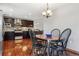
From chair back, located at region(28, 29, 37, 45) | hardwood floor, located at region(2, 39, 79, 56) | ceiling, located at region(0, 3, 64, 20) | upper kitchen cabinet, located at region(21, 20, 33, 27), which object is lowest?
hardwood floor, located at region(2, 39, 79, 56)

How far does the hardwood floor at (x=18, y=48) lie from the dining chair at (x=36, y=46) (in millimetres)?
66

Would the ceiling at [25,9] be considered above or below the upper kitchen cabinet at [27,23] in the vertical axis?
above

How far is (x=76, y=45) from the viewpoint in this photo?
1847 millimetres

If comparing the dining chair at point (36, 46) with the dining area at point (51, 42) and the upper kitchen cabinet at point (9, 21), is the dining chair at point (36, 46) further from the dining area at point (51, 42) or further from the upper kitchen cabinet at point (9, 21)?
the upper kitchen cabinet at point (9, 21)

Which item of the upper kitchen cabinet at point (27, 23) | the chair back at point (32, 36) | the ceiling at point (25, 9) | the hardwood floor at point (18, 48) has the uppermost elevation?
the ceiling at point (25, 9)

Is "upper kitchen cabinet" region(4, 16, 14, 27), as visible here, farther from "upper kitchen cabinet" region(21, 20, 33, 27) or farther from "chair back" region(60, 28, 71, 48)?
"chair back" region(60, 28, 71, 48)

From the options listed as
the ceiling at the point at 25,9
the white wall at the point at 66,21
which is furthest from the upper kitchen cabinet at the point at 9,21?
the white wall at the point at 66,21

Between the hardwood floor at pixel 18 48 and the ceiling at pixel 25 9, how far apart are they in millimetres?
379

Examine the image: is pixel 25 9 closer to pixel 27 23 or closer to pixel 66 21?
pixel 27 23

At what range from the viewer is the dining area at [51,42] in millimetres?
1726

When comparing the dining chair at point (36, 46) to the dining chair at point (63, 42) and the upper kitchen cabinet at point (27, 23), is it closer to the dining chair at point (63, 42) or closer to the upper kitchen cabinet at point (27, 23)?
the upper kitchen cabinet at point (27, 23)

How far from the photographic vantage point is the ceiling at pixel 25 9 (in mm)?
1657

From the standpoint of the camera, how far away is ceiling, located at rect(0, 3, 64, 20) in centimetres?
166

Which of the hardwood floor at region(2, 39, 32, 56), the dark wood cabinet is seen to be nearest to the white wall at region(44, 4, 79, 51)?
the hardwood floor at region(2, 39, 32, 56)
